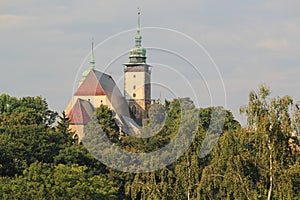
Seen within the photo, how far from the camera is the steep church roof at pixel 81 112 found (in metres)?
94.7

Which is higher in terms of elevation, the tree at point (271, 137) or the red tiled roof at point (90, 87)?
the red tiled roof at point (90, 87)

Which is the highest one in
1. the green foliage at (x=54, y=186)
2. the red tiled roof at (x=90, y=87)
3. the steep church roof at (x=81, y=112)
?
the red tiled roof at (x=90, y=87)

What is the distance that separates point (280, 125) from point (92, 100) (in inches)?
2739

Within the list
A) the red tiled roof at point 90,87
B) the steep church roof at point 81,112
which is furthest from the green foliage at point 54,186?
the red tiled roof at point 90,87

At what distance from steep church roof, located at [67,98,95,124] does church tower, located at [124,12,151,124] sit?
10.3 m

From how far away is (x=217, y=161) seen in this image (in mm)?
36906

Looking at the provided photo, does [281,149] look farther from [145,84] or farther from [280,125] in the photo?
[145,84]

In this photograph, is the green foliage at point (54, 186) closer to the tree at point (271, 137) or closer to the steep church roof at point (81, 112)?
the tree at point (271, 137)

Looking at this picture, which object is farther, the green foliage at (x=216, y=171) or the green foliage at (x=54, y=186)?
the green foliage at (x=54, y=186)

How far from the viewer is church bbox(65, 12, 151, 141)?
95.4 meters

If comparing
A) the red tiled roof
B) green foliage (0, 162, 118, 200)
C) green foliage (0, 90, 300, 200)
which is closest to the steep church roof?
the red tiled roof

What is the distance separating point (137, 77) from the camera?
11762 centimetres

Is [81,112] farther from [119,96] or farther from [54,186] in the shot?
[54,186]

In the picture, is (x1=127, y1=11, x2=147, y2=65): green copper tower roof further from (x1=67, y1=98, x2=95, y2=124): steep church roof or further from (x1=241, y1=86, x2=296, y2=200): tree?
(x1=241, y1=86, x2=296, y2=200): tree
